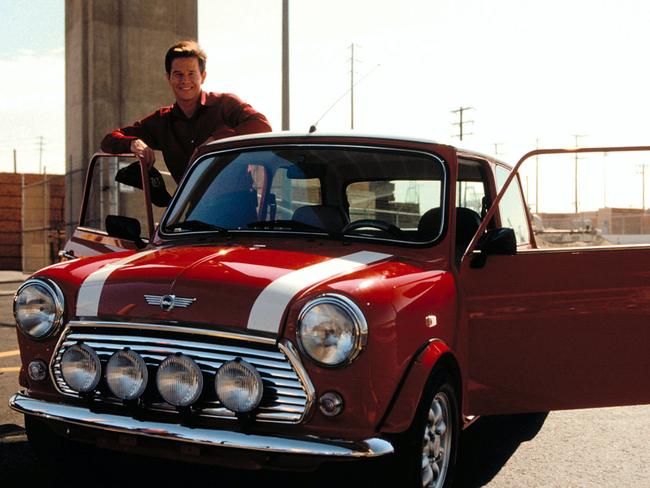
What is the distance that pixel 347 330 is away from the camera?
3197 mm

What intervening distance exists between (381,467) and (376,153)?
184 cm

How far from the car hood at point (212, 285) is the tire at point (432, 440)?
580mm

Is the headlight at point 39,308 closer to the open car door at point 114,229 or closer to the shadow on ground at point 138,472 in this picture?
the shadow on ground at point 138,472

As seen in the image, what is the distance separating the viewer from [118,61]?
937 inches

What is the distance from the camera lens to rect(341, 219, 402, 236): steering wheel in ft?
14.0

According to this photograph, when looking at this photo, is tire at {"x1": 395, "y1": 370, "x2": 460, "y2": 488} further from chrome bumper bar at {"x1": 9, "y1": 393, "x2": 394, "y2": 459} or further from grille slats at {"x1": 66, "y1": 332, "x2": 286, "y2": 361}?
grille slats at {"x1": 66, "y1": 332, "x2": 286, "y2": 361}

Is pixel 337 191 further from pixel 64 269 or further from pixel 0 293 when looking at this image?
pixel 0 293

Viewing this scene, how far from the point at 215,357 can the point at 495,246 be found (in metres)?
1.41

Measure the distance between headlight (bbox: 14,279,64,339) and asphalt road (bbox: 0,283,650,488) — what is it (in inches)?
27.1

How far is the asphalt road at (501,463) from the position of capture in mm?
4027

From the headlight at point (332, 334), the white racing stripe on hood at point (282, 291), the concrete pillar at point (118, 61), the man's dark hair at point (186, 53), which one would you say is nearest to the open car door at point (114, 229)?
the man's dark hair at point (186, 53)

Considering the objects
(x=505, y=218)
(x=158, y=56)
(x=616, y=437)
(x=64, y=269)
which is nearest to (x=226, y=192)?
(x=64, y=269)

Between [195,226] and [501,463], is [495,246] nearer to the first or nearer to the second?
[501,463]

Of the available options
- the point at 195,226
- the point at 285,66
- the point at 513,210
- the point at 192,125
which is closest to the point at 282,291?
the point at 195,226
